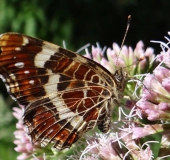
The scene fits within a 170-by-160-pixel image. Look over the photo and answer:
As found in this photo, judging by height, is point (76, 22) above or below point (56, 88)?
above

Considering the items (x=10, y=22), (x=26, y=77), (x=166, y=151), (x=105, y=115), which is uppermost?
(x=10, y=22)

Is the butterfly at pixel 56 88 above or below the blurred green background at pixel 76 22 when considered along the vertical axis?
below

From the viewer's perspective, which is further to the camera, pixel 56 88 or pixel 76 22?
pixel 76 22

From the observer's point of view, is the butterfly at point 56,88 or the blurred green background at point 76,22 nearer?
the butterfly at point 56,88

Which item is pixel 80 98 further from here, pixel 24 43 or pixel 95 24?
pixel 95 24

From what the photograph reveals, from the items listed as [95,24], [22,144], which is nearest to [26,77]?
[22,144]
